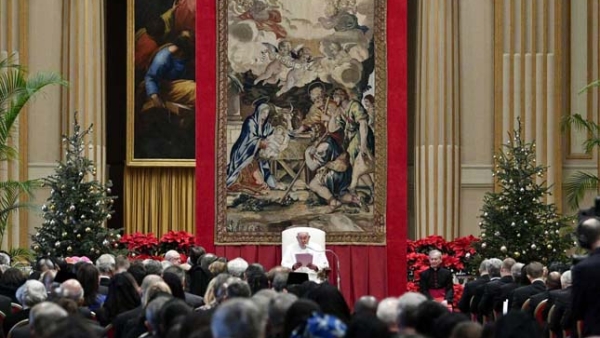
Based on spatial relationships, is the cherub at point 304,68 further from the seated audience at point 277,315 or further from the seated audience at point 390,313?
the seated audience at point 390,313

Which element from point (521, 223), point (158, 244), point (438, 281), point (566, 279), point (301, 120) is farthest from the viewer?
point (158, 244)

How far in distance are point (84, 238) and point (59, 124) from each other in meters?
5.87

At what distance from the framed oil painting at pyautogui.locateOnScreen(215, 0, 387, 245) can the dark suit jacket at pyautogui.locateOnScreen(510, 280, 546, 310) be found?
6.66 meters

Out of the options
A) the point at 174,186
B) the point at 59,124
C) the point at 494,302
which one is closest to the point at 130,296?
the point at 494,302

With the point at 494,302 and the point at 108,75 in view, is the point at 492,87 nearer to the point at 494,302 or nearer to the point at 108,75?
the point at 108,75

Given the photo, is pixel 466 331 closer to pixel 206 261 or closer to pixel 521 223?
pixel 206 261

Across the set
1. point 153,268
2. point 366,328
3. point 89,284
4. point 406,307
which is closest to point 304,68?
point 153,268

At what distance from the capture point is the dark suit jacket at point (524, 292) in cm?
1402

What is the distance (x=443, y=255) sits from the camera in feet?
74.6

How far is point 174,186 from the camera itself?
28172mm

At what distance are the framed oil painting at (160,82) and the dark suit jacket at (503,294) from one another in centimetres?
1338

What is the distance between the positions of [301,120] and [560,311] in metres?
8.72

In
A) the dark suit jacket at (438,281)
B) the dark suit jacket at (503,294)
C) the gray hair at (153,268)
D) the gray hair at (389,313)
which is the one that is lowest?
the dark suit jacket at (438,281)

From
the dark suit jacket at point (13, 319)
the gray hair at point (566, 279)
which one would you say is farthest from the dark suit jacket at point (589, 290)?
the dark suit jacket at point (13, 319)
